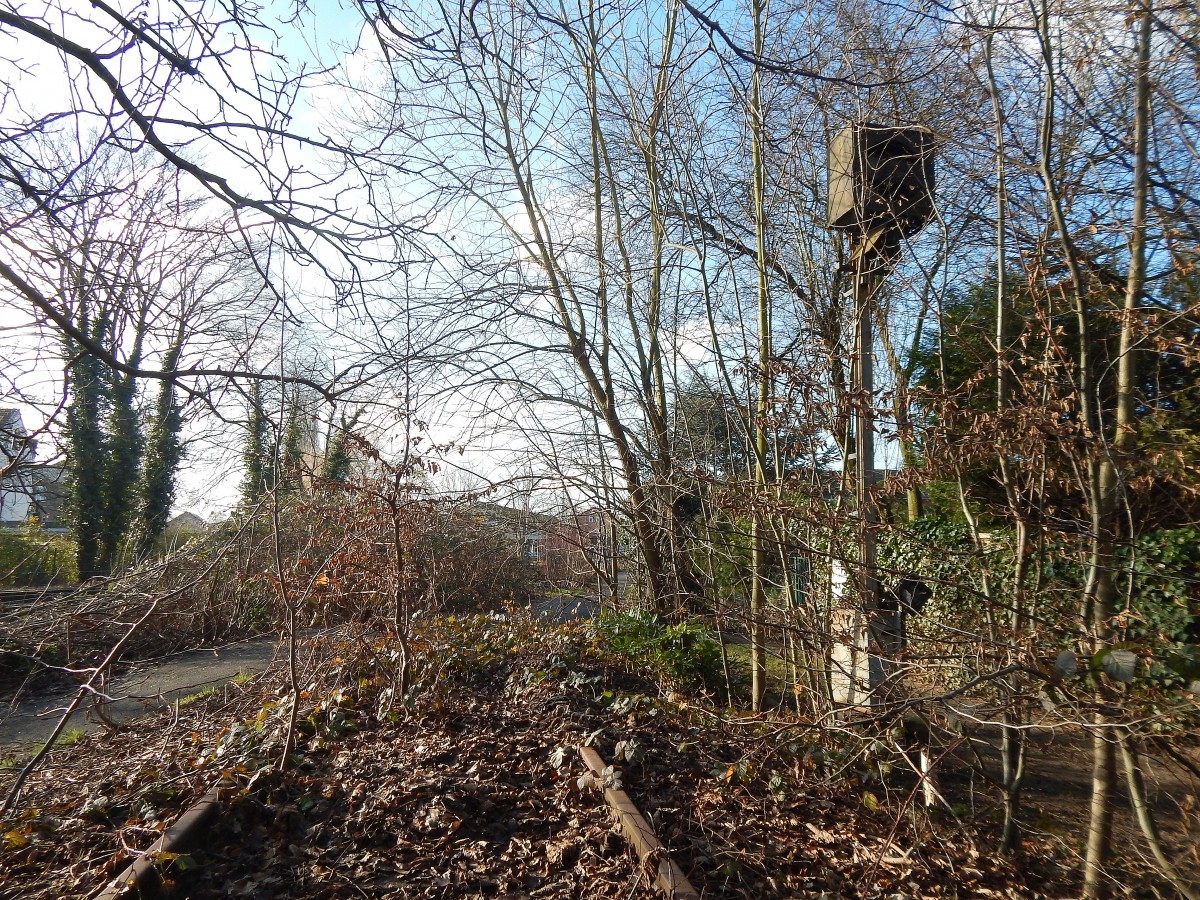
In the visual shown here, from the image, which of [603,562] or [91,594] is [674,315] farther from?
[91,594]

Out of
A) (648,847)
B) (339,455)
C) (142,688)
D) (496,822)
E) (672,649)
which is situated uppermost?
(339,455)

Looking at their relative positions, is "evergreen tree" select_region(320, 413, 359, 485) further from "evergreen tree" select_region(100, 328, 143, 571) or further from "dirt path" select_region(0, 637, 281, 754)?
"evergreen tree" select_region(100, 328, 143, 571)

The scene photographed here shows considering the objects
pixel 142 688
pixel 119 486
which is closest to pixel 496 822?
pixel 142 688

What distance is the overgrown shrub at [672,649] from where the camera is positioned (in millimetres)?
6609

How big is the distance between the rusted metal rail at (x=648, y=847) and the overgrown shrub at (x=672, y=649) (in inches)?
98.0

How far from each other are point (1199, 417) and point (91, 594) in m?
9.54

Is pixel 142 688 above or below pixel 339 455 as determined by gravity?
below

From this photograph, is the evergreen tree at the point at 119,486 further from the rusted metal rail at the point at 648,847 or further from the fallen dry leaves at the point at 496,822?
the rusted metal rail at the point at 648,847

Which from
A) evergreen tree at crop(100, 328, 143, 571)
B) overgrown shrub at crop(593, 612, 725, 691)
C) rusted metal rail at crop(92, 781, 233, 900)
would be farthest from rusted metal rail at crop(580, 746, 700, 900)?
evergreen tree at crop(100, 328, 143, 571)

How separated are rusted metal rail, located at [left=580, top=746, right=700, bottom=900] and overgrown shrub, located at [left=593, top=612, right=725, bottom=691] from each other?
8.16 feet

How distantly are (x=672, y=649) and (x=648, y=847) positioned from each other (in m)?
3.47

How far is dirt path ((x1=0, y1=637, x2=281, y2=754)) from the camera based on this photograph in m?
6.20

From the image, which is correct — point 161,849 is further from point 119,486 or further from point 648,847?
point 119,486

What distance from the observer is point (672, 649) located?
6.79m
